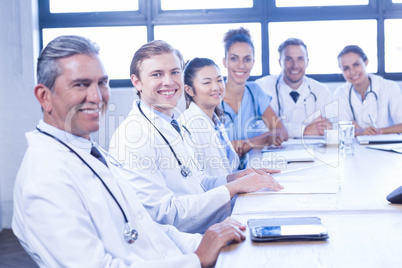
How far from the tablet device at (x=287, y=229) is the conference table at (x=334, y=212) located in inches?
0.5

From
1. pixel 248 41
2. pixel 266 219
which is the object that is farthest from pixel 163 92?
pixel 248 41

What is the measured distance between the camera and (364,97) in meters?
3.65

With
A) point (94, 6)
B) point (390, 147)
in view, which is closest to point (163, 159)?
point (390, 147)

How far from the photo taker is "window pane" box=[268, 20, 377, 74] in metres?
4.07

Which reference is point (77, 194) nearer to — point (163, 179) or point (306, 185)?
point (163, 179)

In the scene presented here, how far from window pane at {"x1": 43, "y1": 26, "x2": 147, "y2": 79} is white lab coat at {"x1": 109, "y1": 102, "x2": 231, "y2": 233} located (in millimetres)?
2572

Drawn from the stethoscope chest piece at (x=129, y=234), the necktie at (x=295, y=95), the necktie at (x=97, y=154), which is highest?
the necktie at (x=295, y=95)

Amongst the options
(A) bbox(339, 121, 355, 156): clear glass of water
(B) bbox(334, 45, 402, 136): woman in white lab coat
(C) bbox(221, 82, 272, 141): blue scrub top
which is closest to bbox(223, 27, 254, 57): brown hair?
(C) bbox(221, 82, 272, 141): blue scrub top

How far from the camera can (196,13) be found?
408 cm

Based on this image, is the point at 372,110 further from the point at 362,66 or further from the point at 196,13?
the point at 196,13

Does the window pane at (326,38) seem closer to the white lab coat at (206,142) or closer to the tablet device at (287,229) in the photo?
the white lab coat at (206,142)

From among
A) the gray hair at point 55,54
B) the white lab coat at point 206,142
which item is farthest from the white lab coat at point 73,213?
the white lab coat at point 206,142

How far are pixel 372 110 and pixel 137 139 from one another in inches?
101

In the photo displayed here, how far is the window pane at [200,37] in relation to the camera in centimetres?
411
